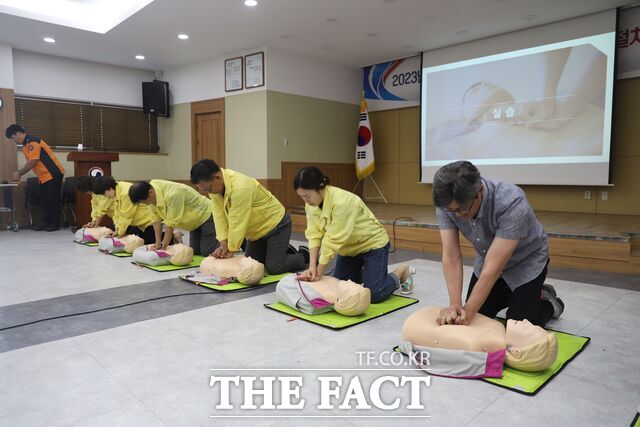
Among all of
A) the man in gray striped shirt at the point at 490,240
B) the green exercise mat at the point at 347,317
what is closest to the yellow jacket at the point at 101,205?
the green exercise mat at the point at 347,317

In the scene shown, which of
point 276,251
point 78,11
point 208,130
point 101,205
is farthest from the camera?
point 208,130

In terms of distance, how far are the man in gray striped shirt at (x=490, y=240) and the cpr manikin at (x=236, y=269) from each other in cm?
162

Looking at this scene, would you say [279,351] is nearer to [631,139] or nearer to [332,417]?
[332,417]

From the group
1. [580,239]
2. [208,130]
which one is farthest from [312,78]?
[580,239]

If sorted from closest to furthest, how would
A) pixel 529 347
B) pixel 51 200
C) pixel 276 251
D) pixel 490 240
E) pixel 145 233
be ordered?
pixel 529 347 < pixel 490 240 < pixel 276 251 < pixel 145 233 < pixel 51 200

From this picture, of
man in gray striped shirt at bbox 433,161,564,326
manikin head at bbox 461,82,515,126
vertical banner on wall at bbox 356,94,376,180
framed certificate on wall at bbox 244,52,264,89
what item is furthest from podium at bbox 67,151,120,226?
man in gray striped shirt at bbox 433,161,564,326

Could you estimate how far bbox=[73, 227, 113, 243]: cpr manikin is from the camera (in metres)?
5.23

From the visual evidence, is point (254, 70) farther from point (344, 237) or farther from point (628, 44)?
point (344, 237)

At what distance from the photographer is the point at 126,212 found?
463cm

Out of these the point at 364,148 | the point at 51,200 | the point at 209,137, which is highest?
the point at 209,137

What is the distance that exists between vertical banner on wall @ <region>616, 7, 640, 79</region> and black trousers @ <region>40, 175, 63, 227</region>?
7658 mm

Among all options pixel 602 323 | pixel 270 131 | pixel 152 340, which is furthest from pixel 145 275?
pixel 270 131

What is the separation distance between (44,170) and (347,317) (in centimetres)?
573

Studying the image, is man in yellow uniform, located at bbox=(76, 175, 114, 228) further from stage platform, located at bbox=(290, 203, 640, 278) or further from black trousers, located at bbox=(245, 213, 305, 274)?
stage platform, located at bbox=(290, 203, 640, 278)
